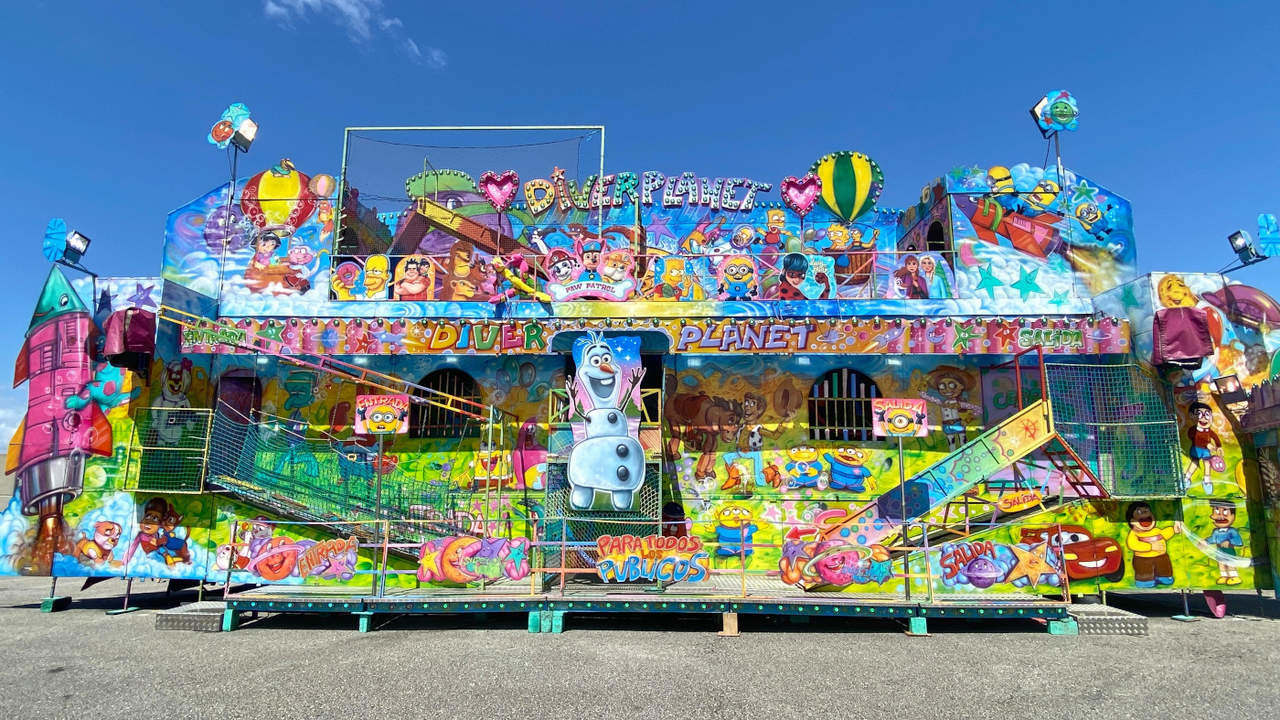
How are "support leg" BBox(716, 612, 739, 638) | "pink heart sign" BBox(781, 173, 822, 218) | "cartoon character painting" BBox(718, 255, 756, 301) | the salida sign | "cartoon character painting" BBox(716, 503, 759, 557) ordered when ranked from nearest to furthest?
1. "support leg" BBox(716, 612, 739, 638)
2. the salida sign
3. "cartoon character painting" BBox(716, 503, 759, 557)
4. "cartoon character painting" BBox(718, 255, 756, 301)
5. "pink heart sign" BBox(781, 173, 822, 218)

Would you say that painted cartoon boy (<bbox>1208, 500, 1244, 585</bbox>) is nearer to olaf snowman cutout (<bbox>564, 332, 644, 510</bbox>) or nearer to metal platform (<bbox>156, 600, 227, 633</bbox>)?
olaf snowman cutout (<bbox>564, 332, 644, 510</bbox>)

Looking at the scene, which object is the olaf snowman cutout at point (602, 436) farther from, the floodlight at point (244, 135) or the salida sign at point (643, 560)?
the floodlight at point (244, 135)

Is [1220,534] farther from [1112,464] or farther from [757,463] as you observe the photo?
[757,463]

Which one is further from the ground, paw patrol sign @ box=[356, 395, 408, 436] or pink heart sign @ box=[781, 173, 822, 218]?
pink heart sign @ box=[781, 173, 822, 218]

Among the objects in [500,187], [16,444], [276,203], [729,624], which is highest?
[500,187]

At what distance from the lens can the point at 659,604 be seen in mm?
10484

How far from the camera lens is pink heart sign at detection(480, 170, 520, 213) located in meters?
17.4

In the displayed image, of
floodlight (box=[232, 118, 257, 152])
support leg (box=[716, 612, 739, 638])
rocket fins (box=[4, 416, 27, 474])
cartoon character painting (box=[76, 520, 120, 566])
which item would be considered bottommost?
support leg (box=[716, 612, 739, 638])

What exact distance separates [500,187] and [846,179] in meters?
8.38

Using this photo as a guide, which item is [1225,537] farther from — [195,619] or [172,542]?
[172,542]

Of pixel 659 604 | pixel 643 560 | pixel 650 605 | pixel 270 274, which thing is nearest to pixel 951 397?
pixel 643 560

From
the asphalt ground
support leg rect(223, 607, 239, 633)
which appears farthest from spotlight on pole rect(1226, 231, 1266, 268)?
support leg rect(223, 607, 239, 633)

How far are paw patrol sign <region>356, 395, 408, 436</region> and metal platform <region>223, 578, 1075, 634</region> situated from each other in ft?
8.28

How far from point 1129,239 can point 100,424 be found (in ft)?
68.2
